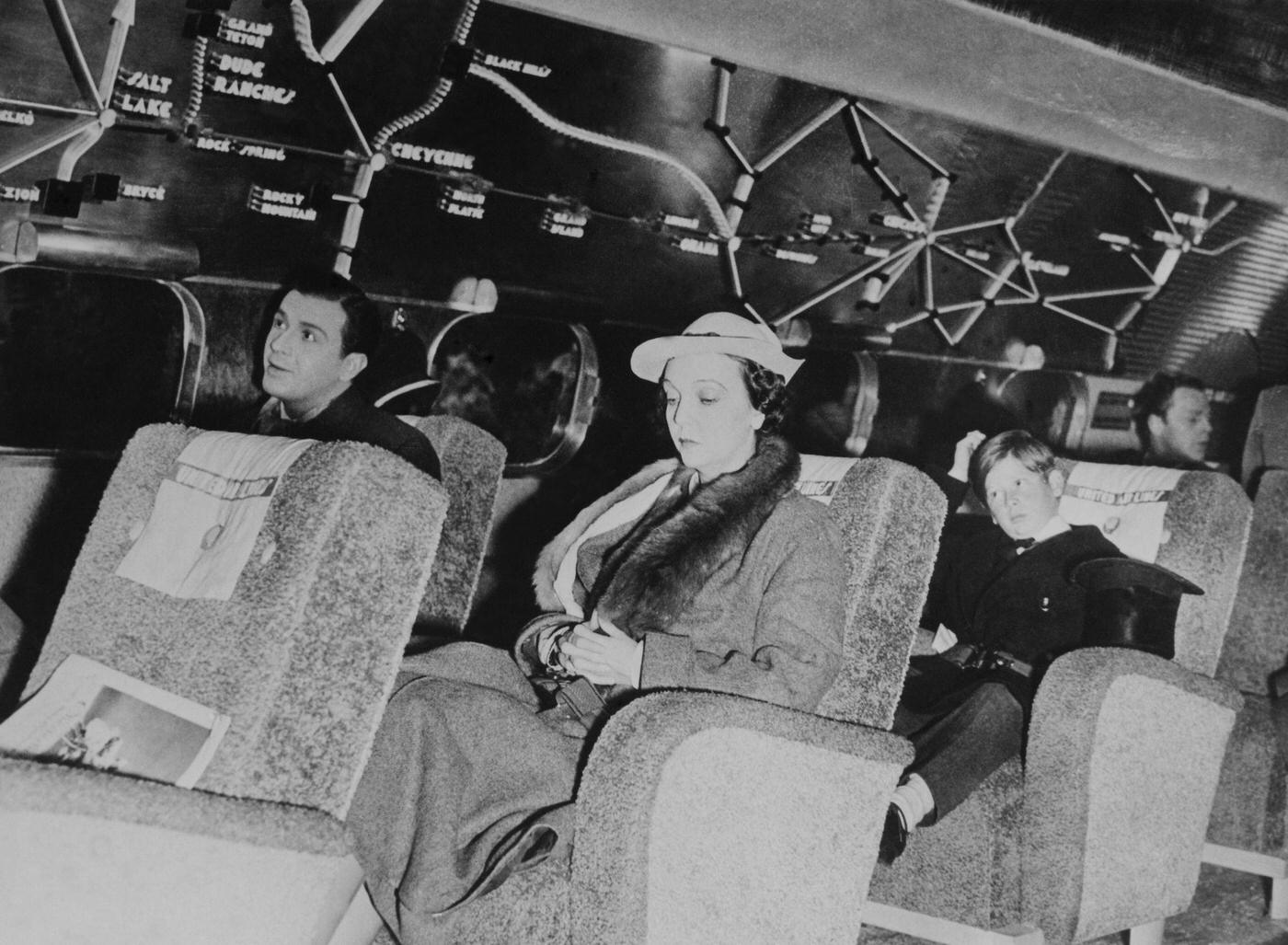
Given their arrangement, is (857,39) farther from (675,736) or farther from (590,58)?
(675,736)

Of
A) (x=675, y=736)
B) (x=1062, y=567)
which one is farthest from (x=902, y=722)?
(x=675, y=736)

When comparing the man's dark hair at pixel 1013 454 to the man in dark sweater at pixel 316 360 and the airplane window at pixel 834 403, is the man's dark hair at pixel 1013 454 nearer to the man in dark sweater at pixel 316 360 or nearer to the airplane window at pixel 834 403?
the airplane window at pixel 834 403

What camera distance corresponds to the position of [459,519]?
7.64 ft

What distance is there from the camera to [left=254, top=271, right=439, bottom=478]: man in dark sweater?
2.41m

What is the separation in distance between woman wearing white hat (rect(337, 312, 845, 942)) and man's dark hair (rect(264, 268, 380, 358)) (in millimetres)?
745

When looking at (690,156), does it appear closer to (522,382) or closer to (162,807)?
(522,382)

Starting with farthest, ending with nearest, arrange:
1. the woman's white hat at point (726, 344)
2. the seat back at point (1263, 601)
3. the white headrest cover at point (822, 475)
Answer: the seat back at point (1263, 601) → the white headrest cover at point (822, 475) → the woman's white hat at point (726, 344)

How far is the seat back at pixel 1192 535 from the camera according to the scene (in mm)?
2539

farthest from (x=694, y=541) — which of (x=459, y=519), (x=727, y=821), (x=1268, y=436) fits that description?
(x=1268, y=436)

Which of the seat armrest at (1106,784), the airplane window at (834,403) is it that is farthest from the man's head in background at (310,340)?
the seat armrest at (1106,784)

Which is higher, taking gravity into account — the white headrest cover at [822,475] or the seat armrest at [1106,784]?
the white headrest cover at [822,475]

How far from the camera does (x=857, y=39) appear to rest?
2908mm

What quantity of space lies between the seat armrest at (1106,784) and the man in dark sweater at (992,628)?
14 cm

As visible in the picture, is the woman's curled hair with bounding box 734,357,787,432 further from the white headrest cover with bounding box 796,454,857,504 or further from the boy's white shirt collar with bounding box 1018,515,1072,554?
the boy's white shirt collar with bounding box 1018,515,1072,554
